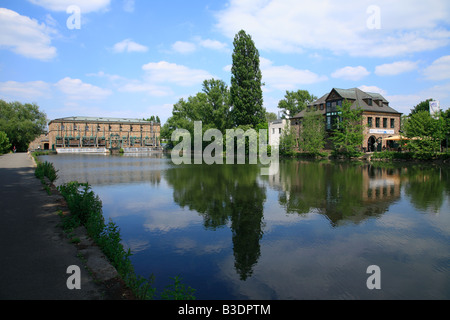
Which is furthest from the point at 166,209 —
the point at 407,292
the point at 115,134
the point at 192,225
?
the point at 115,134

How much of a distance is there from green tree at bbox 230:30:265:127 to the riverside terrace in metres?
50.9

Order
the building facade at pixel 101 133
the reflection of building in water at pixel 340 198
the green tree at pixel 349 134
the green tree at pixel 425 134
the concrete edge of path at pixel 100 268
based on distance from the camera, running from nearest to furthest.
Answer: the concrete edge of path at pixel 100 268
the reflection of building in water at pixel 340 198
the green tree at pixel 425 134
the green tree at pixel 349 134
the building facade at pixel 101 133

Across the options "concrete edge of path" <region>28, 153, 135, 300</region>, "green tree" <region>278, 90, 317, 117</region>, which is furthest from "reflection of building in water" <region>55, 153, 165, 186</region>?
"green tree" <region>278, 90, 317, 117</region>

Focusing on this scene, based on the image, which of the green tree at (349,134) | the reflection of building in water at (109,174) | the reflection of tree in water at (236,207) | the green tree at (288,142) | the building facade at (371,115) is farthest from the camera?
the green tree at (288,142)

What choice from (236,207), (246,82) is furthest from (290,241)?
(246,82)

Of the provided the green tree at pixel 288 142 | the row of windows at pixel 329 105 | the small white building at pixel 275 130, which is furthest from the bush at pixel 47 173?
the small white building at pixel 275 130

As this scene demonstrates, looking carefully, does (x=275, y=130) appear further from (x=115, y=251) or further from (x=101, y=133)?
(x=101, y=133)

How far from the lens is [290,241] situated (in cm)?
788

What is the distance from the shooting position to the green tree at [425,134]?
33.5 m

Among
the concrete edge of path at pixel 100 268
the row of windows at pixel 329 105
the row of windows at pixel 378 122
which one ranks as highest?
the row of windows at pixel 329 105

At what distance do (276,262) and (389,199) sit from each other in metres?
9.72

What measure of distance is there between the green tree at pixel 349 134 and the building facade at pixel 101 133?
66.2m

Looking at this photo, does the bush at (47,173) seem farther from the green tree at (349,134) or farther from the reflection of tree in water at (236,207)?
the green tree at (349,134)

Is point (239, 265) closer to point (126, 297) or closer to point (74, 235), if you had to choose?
point (126, 297)
